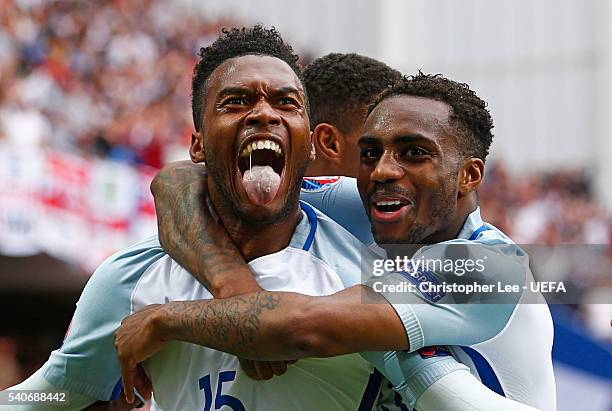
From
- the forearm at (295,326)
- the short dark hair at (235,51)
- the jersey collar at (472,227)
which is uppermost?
the short dark hair at (235,51)

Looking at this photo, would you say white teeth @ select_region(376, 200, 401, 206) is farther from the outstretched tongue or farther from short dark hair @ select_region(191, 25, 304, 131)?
short dark hair @ select_region(191, 25, 304, 131)

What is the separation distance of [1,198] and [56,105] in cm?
198

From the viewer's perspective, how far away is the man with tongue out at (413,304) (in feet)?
9.21

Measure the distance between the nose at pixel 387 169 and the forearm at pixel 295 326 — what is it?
44 cm

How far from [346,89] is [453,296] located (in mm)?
1814

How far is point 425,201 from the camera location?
3.18m

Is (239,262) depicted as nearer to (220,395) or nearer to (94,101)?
(220,395)

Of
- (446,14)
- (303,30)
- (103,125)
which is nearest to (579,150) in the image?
(446,14)

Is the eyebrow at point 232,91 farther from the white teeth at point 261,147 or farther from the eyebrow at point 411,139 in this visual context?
the eyebrow at point 411,139

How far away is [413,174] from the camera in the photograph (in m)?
3.17

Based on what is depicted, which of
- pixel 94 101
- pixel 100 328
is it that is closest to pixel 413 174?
pixel 100 328

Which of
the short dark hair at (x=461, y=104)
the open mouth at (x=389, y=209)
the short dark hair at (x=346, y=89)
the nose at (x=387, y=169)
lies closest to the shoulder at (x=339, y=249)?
the open mouth at (x=389, y=209)

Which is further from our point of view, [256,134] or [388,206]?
[388,206]

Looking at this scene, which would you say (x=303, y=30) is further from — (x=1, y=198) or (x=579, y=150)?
(x=1, y=198)
